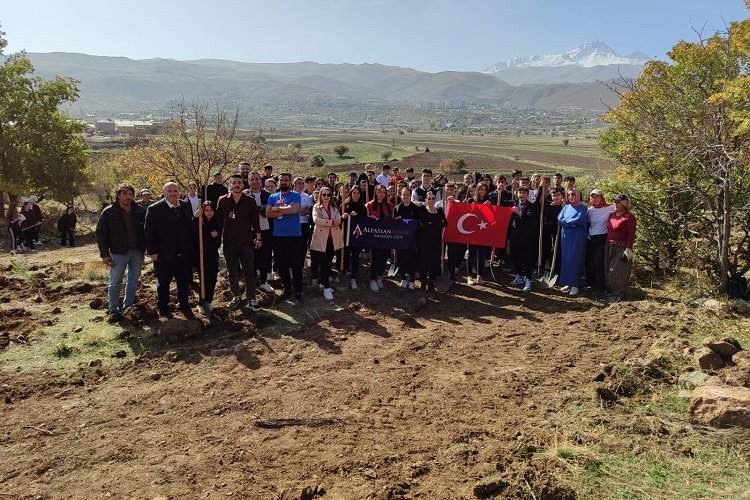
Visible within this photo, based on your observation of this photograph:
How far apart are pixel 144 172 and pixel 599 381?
2284cm

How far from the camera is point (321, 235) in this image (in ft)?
30.9

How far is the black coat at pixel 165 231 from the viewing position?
25.7 ft

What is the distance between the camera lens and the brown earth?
4.26 meters

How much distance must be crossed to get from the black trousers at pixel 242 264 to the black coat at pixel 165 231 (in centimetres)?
76

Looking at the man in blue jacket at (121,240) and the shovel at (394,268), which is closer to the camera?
the man in blue jacket at (121,240)

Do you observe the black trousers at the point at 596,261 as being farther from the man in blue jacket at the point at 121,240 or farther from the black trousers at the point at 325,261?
the man in blue jacket at the point at 121,240

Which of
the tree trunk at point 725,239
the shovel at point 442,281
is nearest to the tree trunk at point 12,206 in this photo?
the shovel at point 442,281

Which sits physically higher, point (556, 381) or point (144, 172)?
point (144, 172)

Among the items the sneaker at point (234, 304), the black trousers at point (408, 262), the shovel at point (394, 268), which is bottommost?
the sneaker at point (234, 304)

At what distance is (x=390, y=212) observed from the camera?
10055 millimetres

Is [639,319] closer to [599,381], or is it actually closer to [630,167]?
[599,381]

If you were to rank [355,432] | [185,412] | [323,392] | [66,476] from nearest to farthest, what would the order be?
[66,476] < [355,432] < [185,412] < [323,392]

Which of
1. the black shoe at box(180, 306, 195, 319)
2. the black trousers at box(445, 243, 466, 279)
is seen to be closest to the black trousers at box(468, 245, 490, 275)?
the black trousers at box(445, 243, 466, 279)

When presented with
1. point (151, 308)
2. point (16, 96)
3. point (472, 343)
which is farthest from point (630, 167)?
point (16, 96)
